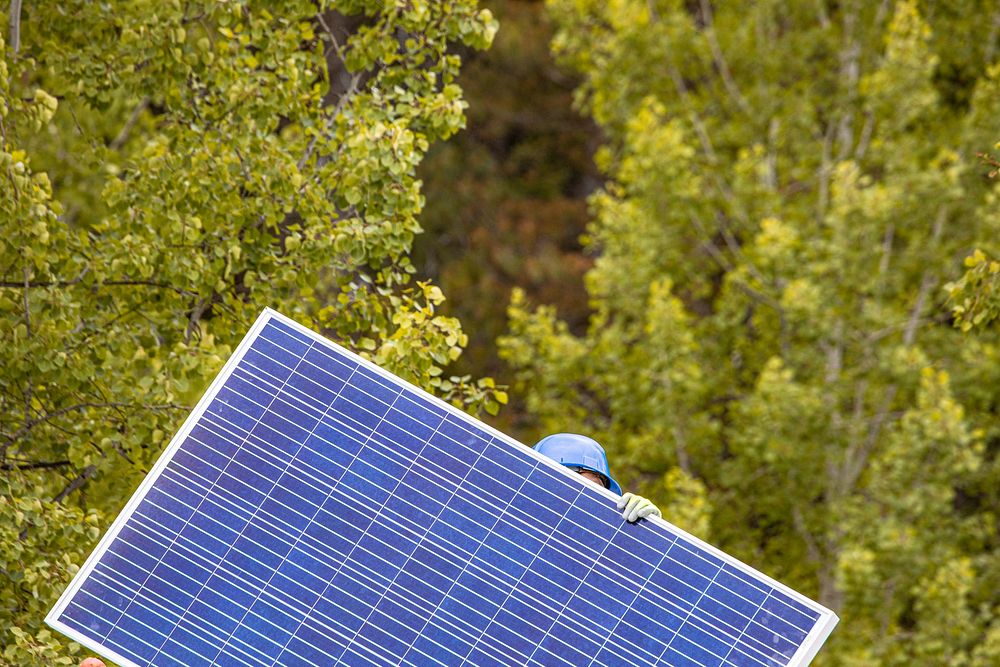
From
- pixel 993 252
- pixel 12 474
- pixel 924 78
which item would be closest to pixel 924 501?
pixel 993 252

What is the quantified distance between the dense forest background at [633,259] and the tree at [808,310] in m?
0.05

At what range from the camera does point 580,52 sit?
837 inches

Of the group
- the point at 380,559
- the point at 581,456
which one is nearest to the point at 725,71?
the point at 581,456

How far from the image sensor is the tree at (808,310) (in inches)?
674

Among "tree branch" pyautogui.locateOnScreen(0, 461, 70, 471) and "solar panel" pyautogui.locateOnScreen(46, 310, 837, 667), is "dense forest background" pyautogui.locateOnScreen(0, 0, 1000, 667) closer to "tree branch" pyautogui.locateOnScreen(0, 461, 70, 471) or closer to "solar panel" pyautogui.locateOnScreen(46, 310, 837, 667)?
"tree branch" pyautogui.locateOnScreen(0, 461, 70, 471)

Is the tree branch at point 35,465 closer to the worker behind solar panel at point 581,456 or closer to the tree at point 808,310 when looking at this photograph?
the worker behind solar panel at point 581,456

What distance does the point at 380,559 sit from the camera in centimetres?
621

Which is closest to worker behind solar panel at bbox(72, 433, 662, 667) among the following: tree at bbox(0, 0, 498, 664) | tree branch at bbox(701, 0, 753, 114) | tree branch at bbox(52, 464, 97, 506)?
tree at bbox(0, 0, 498, 664)

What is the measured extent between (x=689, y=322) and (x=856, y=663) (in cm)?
553

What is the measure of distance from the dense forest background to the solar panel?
1798 millimetres

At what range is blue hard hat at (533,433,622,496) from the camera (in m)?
7.37

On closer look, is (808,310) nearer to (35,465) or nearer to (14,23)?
(14,23)

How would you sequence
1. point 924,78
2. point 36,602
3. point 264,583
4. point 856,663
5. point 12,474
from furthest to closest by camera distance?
point 924,78 → point 856,663 → point 12,474 → point 36,602 → point 264,583

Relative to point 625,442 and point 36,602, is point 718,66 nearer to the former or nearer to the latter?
point 625,442
